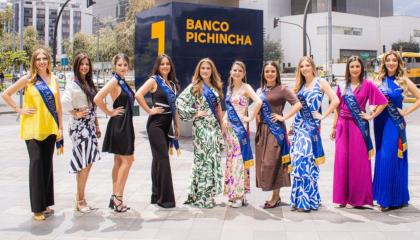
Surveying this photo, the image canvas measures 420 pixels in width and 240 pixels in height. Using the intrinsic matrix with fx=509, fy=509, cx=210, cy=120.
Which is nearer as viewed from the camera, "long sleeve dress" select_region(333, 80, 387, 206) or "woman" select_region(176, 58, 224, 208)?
Answer: "long sleeve dress" select_region(333, 80, 387, 206)

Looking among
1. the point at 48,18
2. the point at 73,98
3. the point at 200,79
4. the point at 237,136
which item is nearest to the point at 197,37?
the point at 200,79

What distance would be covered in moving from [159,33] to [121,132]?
6.34 metres

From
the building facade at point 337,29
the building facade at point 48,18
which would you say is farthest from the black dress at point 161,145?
the building facade at point 48,18

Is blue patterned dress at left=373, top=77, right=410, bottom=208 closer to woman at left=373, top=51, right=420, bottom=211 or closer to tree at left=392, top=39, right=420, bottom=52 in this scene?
woman at left=373, top=51, right=420, bottom=211

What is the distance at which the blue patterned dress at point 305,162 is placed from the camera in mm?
5559

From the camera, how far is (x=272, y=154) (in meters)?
5.68

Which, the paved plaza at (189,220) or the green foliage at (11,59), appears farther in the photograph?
the green foliage at (11,59)

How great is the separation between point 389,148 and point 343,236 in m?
1.46

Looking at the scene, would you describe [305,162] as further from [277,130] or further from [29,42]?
[29,42]

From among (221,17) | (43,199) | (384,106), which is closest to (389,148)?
(384,106)

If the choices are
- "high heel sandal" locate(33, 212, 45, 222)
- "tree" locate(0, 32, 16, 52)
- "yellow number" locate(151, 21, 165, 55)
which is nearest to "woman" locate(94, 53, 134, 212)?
"high heel sandal" locate(33, 212, 45, 222)

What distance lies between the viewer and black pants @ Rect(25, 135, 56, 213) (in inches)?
209

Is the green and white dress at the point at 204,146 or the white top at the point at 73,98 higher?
the white top at the point at 73,98

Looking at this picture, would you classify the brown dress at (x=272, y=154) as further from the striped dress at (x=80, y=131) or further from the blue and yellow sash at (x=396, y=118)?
the striped dress at (x=80, y=131)
